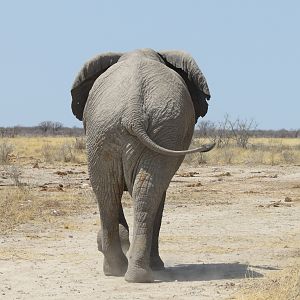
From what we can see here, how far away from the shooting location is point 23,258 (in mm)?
10438

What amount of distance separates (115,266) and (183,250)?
7.05ft

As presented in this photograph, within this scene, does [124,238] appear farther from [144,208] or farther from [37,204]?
[37,204]

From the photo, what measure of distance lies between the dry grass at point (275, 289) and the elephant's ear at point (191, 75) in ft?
7.18

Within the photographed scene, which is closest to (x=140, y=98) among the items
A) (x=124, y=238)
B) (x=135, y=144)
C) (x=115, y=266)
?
(x=135, y=144)

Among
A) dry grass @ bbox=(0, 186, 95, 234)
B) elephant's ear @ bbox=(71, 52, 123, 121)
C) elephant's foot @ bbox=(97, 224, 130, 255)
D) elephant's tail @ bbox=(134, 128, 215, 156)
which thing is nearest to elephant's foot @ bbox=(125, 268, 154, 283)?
elephant's foot @ bbox=(97, 224, 130, 255)

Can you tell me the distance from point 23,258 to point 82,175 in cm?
1505

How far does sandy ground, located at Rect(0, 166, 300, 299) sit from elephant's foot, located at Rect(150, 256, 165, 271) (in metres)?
0.14

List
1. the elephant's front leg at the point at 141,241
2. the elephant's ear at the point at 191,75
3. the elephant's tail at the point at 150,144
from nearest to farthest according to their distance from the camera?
Result: the elephant's tail at the point at 150,144 < the elephant's front leg at the point at 141,241 < the elephant's ear at the point at 191,75

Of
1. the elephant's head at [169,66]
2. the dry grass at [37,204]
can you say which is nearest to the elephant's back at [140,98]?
the elephant's head at [169,66]

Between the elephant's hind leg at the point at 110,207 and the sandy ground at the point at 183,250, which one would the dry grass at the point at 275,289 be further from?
the elephant's hind leg at the point at 110,207

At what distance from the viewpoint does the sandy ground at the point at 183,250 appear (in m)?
8.52

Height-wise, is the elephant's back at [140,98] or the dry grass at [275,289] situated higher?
the elephant's back at [140,98]

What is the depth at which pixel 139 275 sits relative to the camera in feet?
28.4

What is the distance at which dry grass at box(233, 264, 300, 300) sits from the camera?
7406mm
